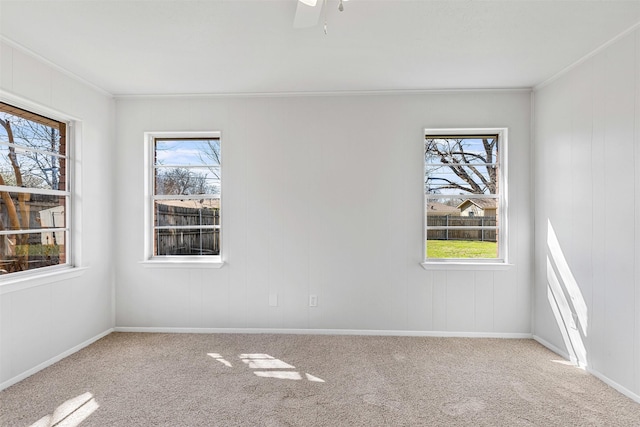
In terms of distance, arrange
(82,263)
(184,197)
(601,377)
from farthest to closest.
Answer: (184,197) → (82,263) → (601,377)

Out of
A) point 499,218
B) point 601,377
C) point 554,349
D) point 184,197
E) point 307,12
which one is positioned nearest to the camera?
point 307,12

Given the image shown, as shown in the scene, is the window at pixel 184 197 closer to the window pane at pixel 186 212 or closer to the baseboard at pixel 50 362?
the window pane at pixel 186 212

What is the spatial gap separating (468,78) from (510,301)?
2254 millimetres

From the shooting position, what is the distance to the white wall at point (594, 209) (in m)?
2.32

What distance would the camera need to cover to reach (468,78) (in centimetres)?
313

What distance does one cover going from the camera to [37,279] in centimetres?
265

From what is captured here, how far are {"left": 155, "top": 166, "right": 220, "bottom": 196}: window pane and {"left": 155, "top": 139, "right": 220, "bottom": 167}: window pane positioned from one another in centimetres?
7

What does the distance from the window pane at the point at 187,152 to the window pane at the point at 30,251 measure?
121 centimetres

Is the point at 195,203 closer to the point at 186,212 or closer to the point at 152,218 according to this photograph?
the point at 186,212

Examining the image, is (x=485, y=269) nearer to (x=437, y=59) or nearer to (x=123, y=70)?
(x=437, y=59)

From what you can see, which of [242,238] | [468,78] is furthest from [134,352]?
[468,78]

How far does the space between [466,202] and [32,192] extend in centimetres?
401

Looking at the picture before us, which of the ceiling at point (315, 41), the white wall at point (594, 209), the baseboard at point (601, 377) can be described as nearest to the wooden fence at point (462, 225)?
the white wall at point (594, 209)

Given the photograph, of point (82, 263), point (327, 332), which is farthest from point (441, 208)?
point (82, 263)
